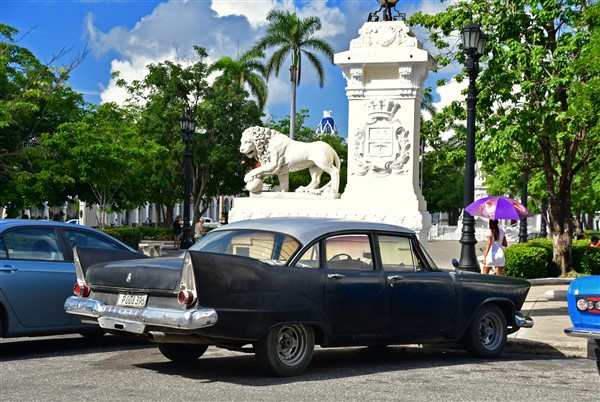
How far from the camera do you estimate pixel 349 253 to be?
9.70m

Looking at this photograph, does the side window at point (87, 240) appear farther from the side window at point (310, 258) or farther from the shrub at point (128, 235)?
the shrub at point (128, 235)

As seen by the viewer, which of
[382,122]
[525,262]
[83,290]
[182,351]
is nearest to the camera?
[83,290]

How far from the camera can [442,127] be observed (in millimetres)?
27062

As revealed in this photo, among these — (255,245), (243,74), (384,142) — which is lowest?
(255,245)

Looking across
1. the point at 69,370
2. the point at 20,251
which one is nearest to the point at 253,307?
the point at 69,370

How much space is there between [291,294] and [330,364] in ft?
5.33

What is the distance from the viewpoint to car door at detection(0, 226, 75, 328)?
407 inches

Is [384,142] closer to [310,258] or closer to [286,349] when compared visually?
[310,258]

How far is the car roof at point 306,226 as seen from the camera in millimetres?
9352

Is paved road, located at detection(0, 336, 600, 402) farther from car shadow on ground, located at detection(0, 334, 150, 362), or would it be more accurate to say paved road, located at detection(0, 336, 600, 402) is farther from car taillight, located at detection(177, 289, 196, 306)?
car taillight, located at detection(177, 289, 196, 306)

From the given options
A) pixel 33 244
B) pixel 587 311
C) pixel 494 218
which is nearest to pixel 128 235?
pixel 494 218

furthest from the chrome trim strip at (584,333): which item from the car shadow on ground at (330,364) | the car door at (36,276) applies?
the car door at (36,276)

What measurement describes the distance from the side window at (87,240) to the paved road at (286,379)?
1.21m

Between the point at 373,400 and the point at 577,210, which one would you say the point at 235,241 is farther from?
the point at 577,210
